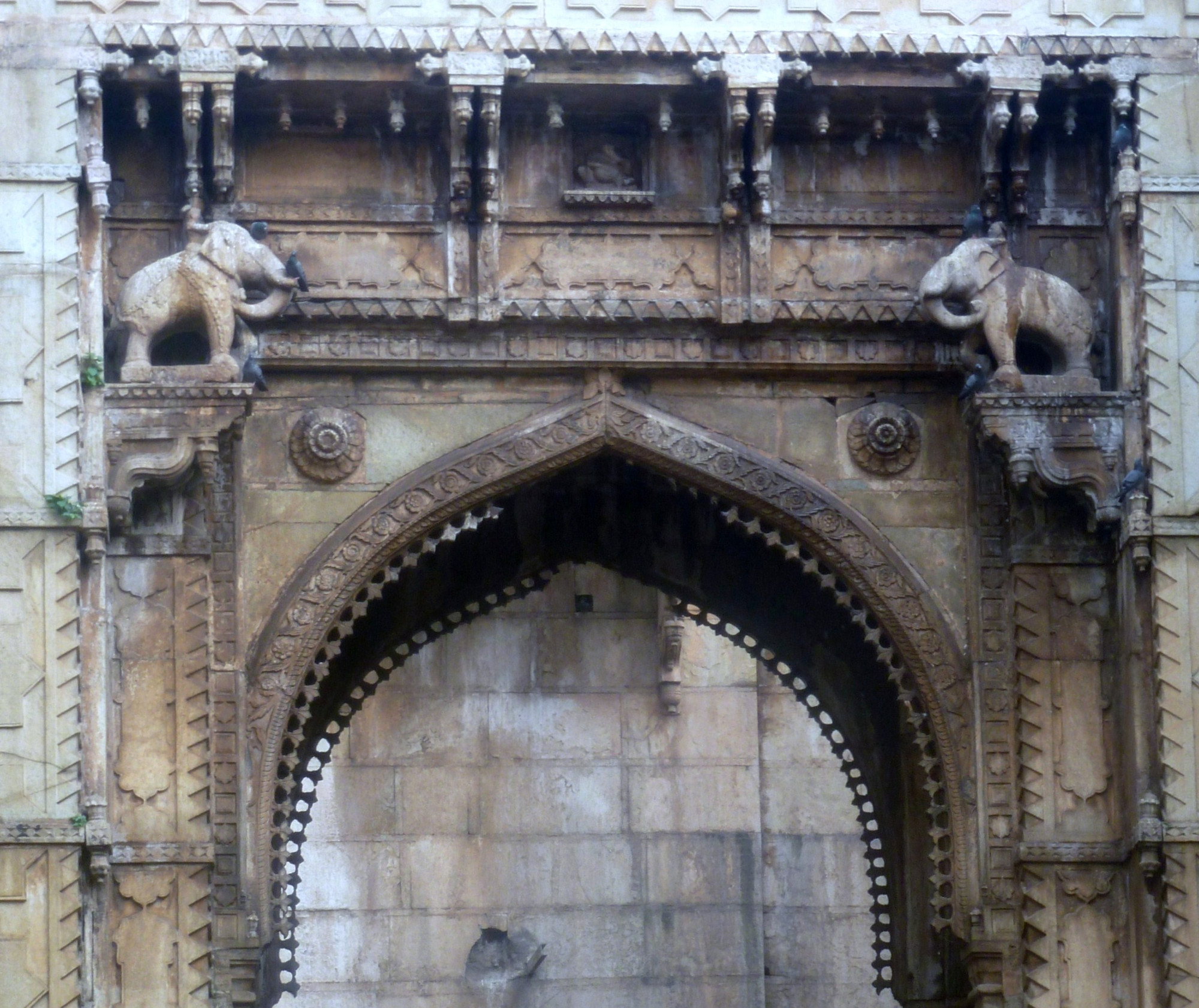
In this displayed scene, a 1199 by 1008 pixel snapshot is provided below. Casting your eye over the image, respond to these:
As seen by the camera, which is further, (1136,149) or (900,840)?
(900,840)

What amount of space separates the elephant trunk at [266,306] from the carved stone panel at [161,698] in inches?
44.3

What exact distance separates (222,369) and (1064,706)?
13.3 ft

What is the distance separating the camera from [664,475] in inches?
616

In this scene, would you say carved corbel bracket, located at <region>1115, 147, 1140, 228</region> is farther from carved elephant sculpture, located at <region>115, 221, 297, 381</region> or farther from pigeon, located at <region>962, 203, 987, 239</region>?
carved elephant sculpture, located at <region>115, 221, 297, 381</region>

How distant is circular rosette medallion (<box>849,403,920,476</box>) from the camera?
1567 cm

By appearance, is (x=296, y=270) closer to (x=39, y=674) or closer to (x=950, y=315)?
(x=39, y=674)

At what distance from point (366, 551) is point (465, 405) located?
83 cm

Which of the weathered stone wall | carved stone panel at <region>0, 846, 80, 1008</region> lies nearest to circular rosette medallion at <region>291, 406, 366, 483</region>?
carved stone panel at <region>0, 846, 80, 1008</region>

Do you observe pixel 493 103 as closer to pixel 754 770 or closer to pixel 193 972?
pixel 193 972

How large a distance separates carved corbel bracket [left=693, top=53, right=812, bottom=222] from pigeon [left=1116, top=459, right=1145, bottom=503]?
6.93 ft

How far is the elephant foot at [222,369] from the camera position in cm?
1502

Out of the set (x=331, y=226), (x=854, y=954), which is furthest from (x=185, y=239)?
(x=854, y=954)

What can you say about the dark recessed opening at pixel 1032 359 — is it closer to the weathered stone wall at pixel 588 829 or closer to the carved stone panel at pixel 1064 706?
the carved stone panel at pixel 1064 706

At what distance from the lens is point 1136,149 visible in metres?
15.3
